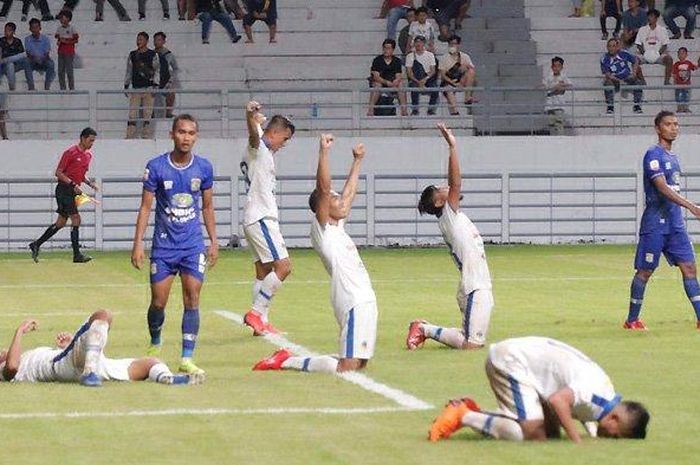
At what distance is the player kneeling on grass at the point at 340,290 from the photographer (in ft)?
49.9

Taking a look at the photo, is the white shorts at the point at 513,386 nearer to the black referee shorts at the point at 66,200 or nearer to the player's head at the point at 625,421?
the player's head at the point at 625,421

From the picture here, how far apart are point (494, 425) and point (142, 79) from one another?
95.1 ft

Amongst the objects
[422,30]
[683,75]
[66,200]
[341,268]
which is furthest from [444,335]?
[683,75]

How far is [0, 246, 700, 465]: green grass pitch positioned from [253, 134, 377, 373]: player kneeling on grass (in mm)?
227

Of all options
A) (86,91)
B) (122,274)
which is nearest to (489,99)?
(86,91)

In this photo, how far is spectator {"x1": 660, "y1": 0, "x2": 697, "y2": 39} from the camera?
43.2 m

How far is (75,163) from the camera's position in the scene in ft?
107

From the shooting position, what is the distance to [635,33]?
42531 mm

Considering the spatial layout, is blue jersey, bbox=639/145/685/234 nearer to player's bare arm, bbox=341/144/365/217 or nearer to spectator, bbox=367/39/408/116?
player's bare arm, bbox=341/144/365/217

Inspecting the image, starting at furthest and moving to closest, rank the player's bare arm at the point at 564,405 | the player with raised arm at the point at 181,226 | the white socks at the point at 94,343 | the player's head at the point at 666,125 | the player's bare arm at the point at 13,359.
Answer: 1. the player's head at the point at 666,125
2. the player with raised arm at the point at 181,226
3. the player's bare arm at the point at 13,359
4. the white socks at the point at 94,343
5. the player's bare arm at the point at 564,405

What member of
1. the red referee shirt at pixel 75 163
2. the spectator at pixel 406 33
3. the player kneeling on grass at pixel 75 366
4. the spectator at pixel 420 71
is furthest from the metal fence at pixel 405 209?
the player kneeling on grass at pixel 75 366

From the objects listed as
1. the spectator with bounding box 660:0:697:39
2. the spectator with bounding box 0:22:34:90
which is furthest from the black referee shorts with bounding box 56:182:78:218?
the spectator with bounding box 660:0:697:39

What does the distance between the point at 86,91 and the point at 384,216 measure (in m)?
6.67

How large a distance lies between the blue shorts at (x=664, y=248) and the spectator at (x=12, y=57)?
23.2m
